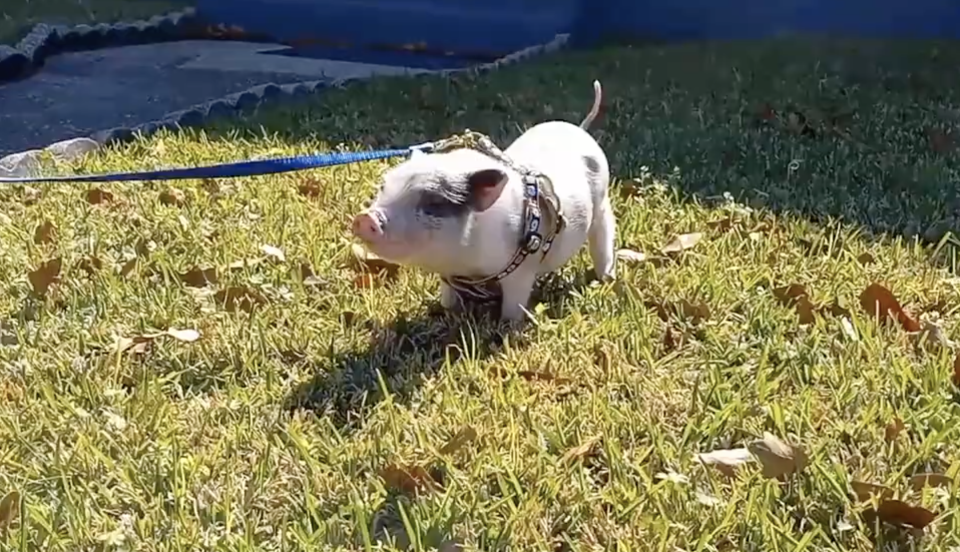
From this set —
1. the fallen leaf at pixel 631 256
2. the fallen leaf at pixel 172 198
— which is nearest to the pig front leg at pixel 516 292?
the fallen leaf at pixel 631 256

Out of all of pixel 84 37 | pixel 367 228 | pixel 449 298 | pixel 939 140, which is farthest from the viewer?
pixel 84 37

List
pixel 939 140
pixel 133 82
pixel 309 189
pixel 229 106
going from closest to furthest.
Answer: pixel 309 189, pixel 939 140, pixel 229 106, pixel 133 82

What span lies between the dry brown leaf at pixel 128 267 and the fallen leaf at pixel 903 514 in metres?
2.09

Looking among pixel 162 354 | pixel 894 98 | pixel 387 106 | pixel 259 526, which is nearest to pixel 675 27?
pixel 894 98

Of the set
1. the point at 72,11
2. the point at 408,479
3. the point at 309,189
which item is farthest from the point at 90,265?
the point at 72,11

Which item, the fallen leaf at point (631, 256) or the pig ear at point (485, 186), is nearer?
the pig ear at point (485, 186)

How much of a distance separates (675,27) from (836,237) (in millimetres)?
4782

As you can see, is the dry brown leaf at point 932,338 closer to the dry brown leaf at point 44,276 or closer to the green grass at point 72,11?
the dry brown leaf at point 44,276

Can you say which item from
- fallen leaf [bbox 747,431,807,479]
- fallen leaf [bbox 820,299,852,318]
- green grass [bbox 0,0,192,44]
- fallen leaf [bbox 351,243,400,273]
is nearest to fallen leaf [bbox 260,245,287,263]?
fallen leaf [bbox 351,243,400,273]

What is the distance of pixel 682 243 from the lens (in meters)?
3.38

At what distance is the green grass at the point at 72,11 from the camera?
342 inches

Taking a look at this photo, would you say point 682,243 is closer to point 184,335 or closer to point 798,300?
point 798,300

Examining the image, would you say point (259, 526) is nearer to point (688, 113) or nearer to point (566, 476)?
point (566, 476)

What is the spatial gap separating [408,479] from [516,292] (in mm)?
772
